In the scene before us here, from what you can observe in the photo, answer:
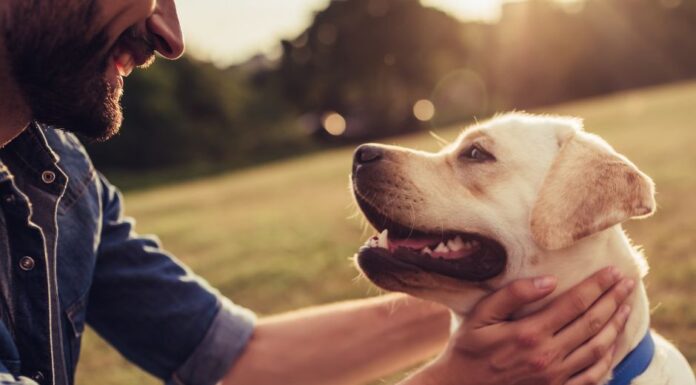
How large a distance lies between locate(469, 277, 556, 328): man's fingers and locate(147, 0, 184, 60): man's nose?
1.58 metres

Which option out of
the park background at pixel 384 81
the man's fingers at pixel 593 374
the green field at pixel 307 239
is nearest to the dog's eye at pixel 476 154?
the green field at pixel 307 239

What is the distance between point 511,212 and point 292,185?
51.7 feet

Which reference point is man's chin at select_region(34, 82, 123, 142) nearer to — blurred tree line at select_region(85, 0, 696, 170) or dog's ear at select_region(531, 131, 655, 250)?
dog's ear at select_region(531, 131, 655, 250)

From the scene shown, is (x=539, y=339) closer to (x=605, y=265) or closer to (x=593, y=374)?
(x=593, y=374)

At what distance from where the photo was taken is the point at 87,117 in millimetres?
2889

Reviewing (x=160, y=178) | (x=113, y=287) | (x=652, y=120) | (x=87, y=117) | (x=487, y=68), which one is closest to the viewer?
(x=87, y=117)

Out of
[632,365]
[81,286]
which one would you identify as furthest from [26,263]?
[632,365]

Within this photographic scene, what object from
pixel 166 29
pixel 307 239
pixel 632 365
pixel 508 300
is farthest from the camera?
pixel 307 239

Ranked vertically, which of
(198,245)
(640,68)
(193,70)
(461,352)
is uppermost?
(461,352)

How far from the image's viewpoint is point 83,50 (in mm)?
2799

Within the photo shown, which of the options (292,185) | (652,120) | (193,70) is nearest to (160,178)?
(193,70)

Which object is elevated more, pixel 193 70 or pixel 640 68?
pixel 193 70

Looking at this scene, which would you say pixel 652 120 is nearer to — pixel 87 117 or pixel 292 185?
pixel 292 185

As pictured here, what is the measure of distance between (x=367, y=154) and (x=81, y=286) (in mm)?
1318
